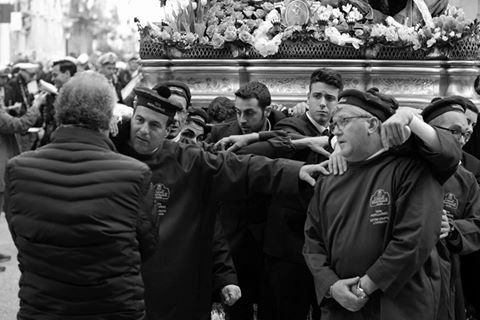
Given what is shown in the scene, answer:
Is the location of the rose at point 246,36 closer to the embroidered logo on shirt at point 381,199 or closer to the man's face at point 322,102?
the man's face at point 322,102

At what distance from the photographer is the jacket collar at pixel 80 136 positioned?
15.6 ft

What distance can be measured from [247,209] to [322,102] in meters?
0.88

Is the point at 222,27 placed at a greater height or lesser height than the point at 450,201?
greater

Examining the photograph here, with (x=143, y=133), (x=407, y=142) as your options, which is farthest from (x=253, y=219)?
(x=407, y=142)

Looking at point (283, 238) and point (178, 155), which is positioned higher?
point (178, 155)

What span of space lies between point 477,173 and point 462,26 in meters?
1.94

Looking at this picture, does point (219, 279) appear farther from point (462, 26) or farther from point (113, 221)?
point (462, 26)

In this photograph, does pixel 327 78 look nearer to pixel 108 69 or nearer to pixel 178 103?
pixel 178 103

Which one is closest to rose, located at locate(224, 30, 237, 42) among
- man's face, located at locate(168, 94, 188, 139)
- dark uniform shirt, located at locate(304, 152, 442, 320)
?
man's face, located at locate(168, 94, 188, 139)

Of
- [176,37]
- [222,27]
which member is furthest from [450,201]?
[176,37]

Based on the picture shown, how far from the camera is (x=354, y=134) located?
5.33m

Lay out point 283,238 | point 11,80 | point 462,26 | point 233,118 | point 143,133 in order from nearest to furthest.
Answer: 1. point 143,133
2. point 283,238
3. point 233,118
4. point 462,26
5. point 11,80

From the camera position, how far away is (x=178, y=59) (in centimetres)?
894

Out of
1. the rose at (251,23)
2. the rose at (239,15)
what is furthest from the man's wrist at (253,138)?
the rose at (239,15)
